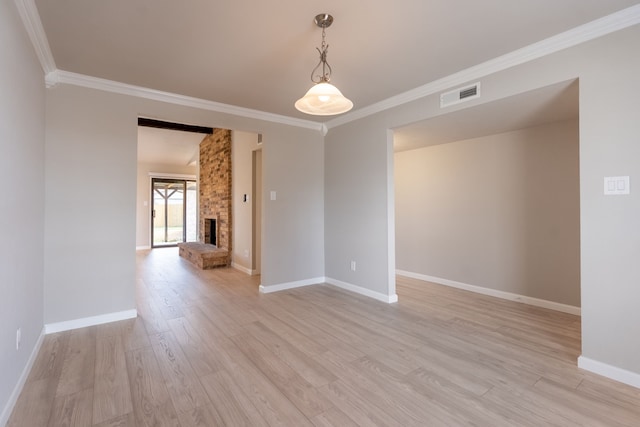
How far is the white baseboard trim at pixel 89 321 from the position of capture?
2746 millimetres

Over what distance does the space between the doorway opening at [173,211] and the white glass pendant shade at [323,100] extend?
8314 millimetres

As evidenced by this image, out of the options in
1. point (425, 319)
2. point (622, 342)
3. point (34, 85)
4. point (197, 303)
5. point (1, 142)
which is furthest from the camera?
point (197, 303)

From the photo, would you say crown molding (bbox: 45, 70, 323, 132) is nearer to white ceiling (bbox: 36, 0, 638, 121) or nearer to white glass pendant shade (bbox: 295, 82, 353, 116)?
white ceiling (bbox: 36, 0, 638, 121)

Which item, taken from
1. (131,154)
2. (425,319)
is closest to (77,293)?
(131,154)

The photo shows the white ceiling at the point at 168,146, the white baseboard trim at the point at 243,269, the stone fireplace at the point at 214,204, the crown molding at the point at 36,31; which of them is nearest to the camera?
the crown molding at the point at 36,31

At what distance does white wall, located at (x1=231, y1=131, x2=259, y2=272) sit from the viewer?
5199 millimetres

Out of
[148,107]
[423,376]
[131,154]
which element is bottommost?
[423,376]

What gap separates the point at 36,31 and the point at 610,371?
183 inches

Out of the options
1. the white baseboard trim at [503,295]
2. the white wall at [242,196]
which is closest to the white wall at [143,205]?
the white wall at [242,196]

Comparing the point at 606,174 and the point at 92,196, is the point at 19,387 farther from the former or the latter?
the point at 606,174

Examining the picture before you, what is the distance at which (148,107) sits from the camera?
10.6ft

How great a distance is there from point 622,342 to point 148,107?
4.58m

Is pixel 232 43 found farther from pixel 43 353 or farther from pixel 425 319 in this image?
pixel 425 319

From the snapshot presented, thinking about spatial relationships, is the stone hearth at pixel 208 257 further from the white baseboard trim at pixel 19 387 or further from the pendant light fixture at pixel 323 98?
the pendant light fixture at pixel 323 98
